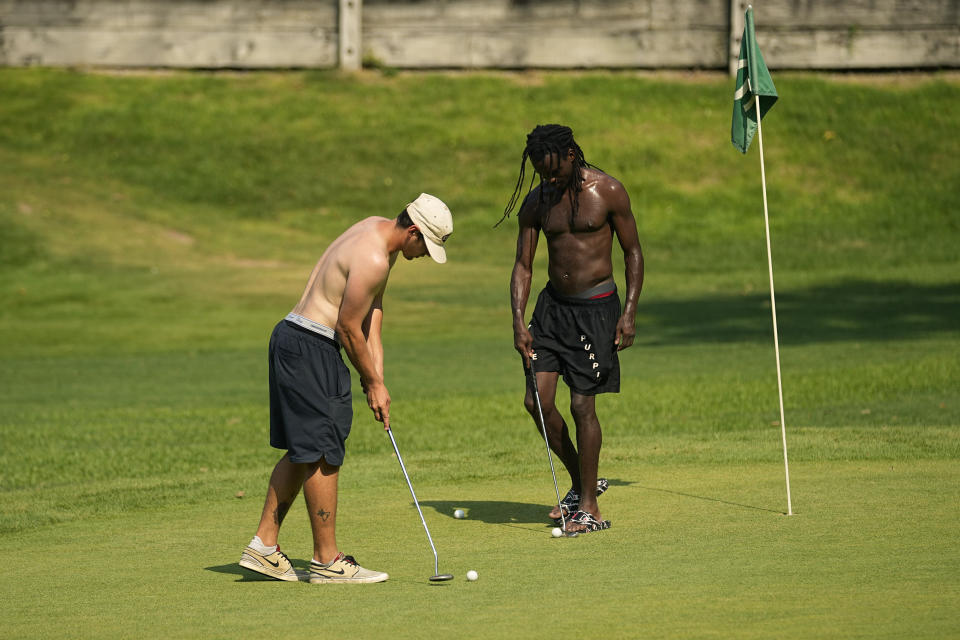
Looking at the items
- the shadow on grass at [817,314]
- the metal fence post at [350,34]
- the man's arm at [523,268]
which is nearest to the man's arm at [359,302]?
the man's arm at [523,268]

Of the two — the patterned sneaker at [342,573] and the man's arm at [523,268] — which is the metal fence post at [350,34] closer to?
the man's arm at [523,268]

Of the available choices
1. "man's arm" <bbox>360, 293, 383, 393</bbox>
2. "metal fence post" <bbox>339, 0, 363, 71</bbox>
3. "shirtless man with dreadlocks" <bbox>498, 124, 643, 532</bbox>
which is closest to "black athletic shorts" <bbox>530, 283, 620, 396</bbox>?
"shirtless man with dreadlocks" <bbox>498, 124, 643, 532</bbox>

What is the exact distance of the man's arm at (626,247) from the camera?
8.89 metres

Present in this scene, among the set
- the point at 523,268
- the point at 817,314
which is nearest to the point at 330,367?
the point at 523,268

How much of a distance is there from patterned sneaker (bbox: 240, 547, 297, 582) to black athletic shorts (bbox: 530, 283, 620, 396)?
234cm

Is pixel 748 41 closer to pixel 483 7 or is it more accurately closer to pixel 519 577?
pixel 519 577

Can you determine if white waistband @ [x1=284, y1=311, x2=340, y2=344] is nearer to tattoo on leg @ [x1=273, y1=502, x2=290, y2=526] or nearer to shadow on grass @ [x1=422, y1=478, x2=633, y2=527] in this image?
tattoo on leg @ [x1=273, y1=502, x2=290, y2=526]

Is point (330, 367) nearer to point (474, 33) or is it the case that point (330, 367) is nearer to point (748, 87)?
point (748, 87)

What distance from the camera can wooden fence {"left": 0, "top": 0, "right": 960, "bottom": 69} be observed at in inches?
1608

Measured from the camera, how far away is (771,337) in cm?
2178

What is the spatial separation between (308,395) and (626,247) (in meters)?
2.68

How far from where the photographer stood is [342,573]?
24.1 feet

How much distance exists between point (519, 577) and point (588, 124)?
3464 centimetres

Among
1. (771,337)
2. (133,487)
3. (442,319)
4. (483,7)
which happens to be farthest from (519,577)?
(483,7)
